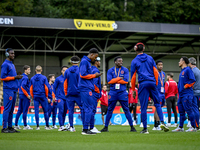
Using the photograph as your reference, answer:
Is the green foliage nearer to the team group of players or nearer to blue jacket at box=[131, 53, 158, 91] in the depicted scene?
the team group of players

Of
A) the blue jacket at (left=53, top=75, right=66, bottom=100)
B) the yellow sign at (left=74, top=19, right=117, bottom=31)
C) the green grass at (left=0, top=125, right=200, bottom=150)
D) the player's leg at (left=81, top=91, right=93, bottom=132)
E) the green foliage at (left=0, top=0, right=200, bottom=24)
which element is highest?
the green foliage at (left=0, top=0, right=200, bottom=24)

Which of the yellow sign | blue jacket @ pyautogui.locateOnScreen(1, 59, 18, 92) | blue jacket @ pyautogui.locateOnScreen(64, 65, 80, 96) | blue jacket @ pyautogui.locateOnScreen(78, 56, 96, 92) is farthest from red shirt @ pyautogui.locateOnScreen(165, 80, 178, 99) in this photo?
the yellow sign

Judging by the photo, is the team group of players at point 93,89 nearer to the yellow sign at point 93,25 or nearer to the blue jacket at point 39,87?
the blue jacket at point 39,87

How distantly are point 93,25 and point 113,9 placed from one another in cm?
1831

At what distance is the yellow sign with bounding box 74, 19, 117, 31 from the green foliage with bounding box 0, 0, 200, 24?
16473 mm

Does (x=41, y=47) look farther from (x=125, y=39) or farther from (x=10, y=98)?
(x=10, y=98)

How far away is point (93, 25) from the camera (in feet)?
76.5

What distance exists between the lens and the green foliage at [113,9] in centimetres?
3978

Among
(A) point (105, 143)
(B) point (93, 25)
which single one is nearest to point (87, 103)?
(A) point (105, 143)

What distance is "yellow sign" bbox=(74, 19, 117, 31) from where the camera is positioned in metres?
23.2

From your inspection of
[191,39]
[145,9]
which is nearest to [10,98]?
[191,39]

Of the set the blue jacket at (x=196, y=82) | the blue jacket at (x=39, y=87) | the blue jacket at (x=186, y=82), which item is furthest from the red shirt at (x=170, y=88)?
the blue jacket at (x=39, y=87)

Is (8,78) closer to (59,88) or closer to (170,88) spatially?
(59,88)

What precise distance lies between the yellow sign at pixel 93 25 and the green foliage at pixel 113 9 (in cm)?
1647
